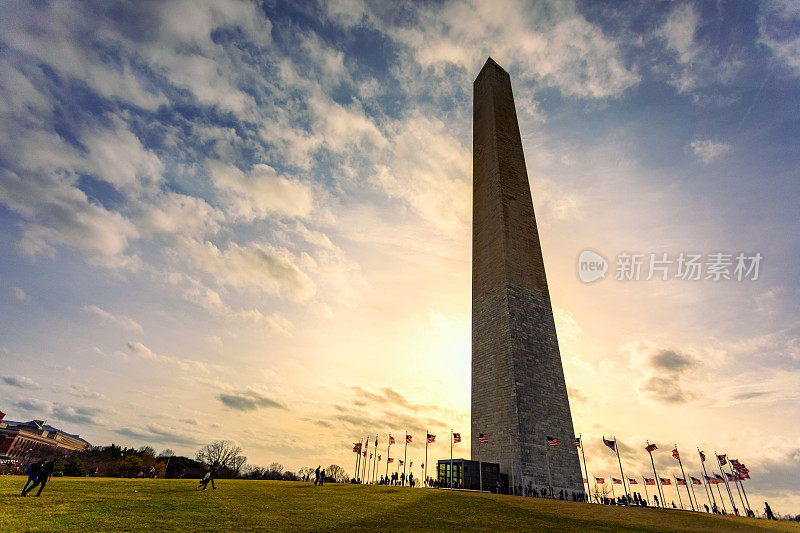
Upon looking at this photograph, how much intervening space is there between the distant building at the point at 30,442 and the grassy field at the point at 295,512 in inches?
3388

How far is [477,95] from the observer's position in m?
60.7

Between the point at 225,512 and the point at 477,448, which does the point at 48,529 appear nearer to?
the point at 225,512

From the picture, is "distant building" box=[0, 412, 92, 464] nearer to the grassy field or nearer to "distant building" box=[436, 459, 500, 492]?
the grassy field

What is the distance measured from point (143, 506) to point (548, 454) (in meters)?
29.3

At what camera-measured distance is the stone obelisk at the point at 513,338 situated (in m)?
34.7

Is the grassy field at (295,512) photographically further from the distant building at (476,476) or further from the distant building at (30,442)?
the distant building at (30,442)

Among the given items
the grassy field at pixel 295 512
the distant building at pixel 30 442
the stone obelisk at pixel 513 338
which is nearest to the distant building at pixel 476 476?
the stone obelisk at pixel 513 338

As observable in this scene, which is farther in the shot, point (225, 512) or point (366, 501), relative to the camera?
point (366, 501)

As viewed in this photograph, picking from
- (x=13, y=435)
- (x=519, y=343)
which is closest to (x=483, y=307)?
(x=519, y=343)

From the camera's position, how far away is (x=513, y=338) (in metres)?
37.7

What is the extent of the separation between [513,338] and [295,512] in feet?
81.1

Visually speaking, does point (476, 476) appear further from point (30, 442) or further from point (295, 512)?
point (30, 442)

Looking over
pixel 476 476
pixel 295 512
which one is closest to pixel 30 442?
pixel 476 476

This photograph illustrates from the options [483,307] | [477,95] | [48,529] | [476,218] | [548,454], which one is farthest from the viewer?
[477,95]
